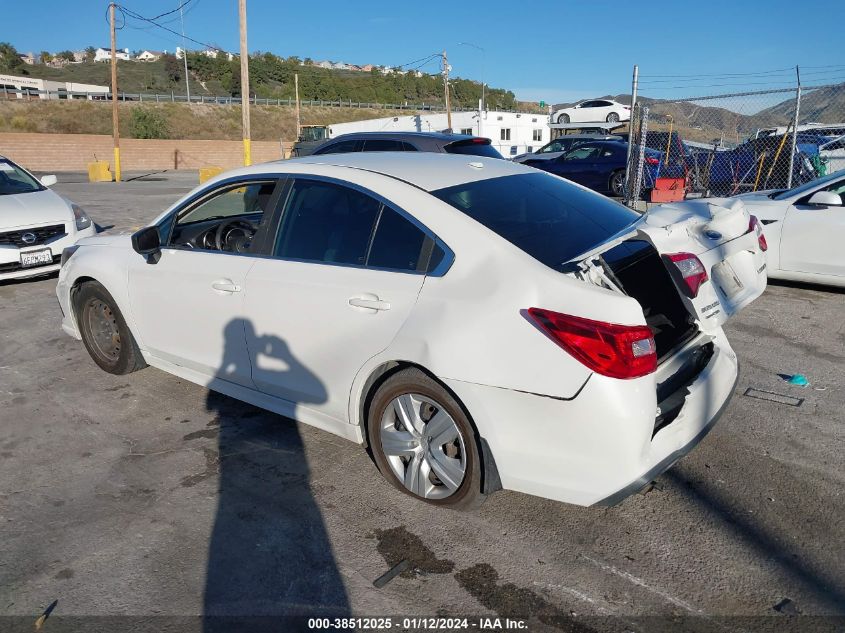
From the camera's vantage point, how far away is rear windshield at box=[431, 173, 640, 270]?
3.12 metres

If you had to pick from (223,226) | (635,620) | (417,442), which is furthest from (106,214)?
(635,620)

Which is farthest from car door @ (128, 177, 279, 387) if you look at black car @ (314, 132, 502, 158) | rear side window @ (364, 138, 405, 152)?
rear side window @ (364, 138, 405, 152)

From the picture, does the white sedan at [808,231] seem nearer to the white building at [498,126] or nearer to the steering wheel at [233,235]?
the steering wheel at [233,235]

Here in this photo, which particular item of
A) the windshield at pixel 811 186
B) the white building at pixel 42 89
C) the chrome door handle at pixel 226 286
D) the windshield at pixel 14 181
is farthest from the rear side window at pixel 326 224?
the white building at pixel 42 89

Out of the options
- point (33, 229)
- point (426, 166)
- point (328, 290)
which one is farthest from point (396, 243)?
point (33, 229)

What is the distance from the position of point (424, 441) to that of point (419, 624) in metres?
0.86

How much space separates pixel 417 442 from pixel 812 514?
190 centimetres

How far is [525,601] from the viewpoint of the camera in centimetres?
261

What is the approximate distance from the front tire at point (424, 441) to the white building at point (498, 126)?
111 ft

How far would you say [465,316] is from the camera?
283cm

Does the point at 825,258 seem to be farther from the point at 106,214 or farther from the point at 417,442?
the point at 106,214

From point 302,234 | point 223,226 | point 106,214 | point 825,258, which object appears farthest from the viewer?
point 106,214

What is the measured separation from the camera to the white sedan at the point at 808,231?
22.0ft

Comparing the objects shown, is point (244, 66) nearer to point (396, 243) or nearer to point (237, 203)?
point (237, 203)
